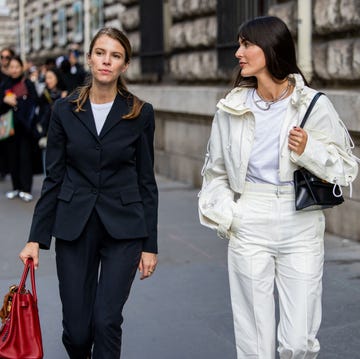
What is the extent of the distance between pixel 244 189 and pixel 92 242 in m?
0.67

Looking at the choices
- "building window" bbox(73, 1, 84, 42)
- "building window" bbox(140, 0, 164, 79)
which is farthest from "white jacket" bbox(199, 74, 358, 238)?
"building window" bbox(73, 1, 84, 42)

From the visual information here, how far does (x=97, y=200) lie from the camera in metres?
3.41

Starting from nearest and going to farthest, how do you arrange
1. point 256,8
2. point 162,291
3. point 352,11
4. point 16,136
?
point 162,291
point 352,11
point 256,8
point 16,136

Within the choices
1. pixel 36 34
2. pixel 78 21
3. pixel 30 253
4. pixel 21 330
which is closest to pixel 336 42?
pixel 30 253

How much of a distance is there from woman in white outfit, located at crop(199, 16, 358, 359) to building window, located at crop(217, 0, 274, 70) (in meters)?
6.17

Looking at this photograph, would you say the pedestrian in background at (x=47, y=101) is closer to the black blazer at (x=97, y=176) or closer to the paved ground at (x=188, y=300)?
the paved ground at (x=188, y=300)

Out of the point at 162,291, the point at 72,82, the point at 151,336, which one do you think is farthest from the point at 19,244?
the point at 72,82

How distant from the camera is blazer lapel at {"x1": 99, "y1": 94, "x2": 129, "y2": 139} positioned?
11.2 ft

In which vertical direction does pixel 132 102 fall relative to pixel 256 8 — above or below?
below

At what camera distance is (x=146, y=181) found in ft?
11.5

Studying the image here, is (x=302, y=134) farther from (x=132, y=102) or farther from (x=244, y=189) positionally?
(x=132, y=102)

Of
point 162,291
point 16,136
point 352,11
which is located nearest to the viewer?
point 162,291

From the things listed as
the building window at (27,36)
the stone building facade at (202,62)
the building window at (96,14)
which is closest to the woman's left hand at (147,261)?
the stone building facade at (202,62)

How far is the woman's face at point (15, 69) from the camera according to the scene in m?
A: 9.88
